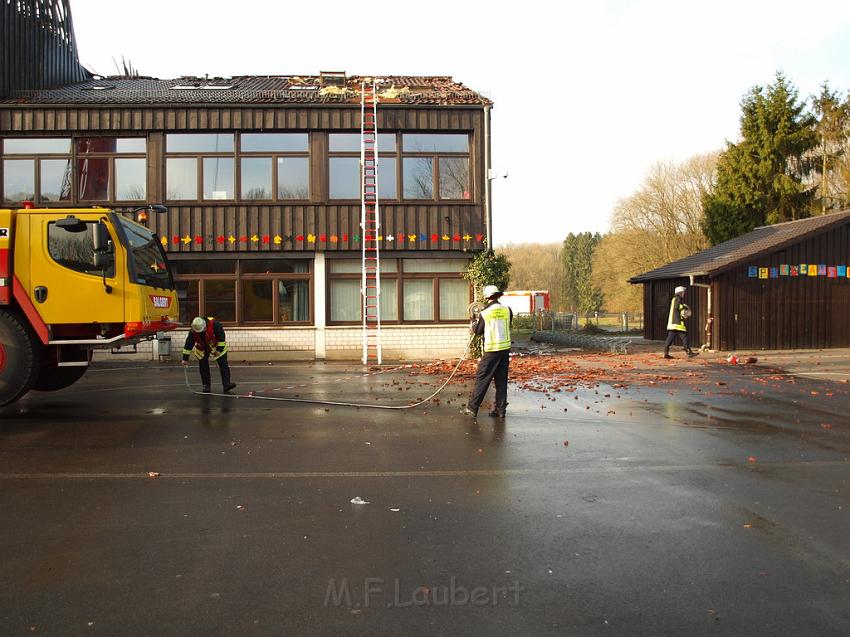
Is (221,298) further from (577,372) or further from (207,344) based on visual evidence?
(577,372)

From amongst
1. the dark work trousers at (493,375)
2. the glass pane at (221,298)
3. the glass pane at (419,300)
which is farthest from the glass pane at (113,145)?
the dark work trousers at (493,375)

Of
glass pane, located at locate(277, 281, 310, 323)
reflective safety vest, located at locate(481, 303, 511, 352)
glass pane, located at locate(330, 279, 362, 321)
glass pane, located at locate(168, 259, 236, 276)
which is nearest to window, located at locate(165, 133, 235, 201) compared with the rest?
glass pane, located at locate(168, 259, 236, 276)

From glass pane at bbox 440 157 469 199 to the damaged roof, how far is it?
5.79ft

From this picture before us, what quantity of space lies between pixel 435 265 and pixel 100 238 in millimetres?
12411

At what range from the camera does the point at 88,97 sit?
2119 centimetres

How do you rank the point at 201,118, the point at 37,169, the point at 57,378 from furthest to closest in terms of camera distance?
the point at 37,169 → the point at 201,118 → the point at 57,378

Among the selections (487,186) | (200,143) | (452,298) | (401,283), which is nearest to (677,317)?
(452,298)

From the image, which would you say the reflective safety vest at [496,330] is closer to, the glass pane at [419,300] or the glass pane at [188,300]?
the glass pane at [419,300]

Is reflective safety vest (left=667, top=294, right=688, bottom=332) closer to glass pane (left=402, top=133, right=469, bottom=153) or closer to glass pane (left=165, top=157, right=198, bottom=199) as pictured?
glass pane (left=402, top=133, right=469, bottom=153)

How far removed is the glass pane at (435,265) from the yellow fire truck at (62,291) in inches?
445

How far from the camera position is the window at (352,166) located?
67.5 feet

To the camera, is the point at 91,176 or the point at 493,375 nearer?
the point at 493,375

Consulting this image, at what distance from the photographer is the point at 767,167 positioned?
37031 mm

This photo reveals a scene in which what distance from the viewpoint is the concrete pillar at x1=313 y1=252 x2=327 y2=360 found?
20.5 m
